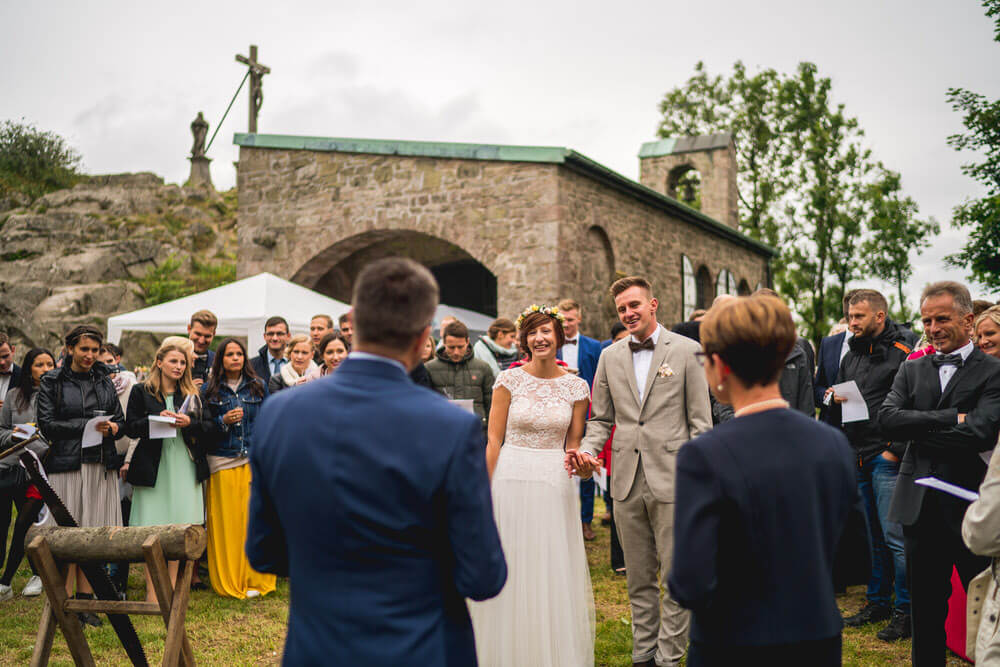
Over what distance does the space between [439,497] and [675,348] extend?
2.76 metres

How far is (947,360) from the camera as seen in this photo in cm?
395

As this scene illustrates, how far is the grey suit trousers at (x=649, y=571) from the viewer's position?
13.8 ft

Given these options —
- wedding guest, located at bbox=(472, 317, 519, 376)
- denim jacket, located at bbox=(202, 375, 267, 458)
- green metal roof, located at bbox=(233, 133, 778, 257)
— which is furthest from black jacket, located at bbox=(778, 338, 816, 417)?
green metal roof, located at bbox=(233, 133, 778, 257)

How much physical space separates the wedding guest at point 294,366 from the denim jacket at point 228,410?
348 mm

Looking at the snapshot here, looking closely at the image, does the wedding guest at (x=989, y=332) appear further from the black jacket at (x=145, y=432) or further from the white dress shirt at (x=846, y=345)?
the black jacket at (x=145, y=432)

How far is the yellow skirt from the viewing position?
239 inches

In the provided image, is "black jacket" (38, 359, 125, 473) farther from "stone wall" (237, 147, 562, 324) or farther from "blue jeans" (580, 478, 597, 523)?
"stone wall" (237, 147, 562, 324)

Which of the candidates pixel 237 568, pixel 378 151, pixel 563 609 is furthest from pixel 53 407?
pixel 378 151

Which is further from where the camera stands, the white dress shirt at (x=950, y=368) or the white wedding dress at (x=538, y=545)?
the white wedding dress at (x=538, y=545)

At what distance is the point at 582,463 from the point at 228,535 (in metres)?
3.31

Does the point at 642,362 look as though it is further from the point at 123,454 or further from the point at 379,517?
the point at 123,454

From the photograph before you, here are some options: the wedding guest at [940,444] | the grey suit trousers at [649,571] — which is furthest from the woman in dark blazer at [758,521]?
the grey suit trousers at [649,571]

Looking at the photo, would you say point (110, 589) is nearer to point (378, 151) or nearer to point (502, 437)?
point (502, 437)

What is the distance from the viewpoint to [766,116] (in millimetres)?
33656
